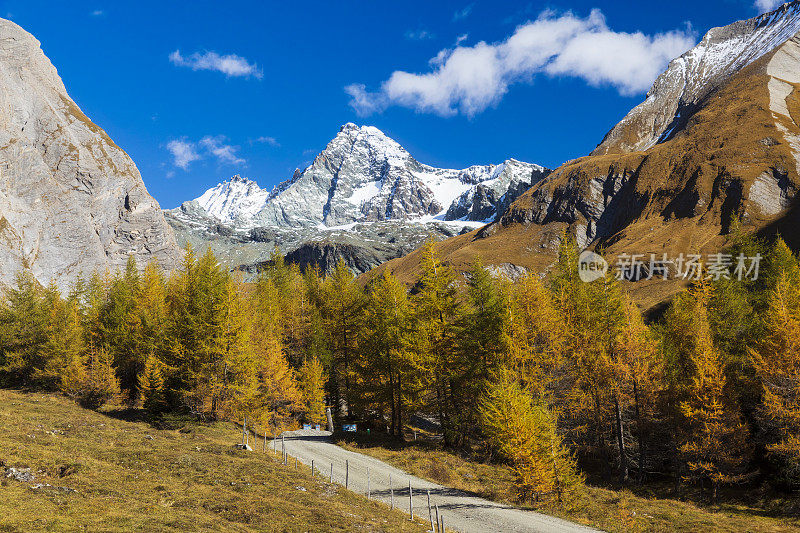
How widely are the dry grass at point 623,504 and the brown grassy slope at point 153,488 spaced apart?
8260 mm

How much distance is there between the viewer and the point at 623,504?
2462 cm

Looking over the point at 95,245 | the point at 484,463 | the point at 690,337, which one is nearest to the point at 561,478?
the point at 484,463

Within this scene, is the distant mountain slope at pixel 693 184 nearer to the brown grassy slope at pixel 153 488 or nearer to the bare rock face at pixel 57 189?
the brown grassy slope at pixel 153 488

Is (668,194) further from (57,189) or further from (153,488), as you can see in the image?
(57,189)

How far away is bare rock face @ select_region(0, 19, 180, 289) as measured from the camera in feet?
354

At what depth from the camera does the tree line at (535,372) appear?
87.9 ft

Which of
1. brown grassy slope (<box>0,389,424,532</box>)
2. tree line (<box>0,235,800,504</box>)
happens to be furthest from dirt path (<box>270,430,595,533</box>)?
brown grassy slope (<box>0,389,424,532</box>)

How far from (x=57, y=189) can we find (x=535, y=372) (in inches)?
5578

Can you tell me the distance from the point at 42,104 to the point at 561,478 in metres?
168

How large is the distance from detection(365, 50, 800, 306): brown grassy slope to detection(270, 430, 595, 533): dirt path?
219ft

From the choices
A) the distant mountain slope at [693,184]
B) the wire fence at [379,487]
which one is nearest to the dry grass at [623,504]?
the wire fence at [379,487]

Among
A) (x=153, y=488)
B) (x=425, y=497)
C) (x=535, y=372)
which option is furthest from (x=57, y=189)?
(x=535, y=372)

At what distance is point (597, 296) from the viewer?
3102 centimetres

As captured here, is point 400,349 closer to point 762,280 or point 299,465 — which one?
point 299,465
